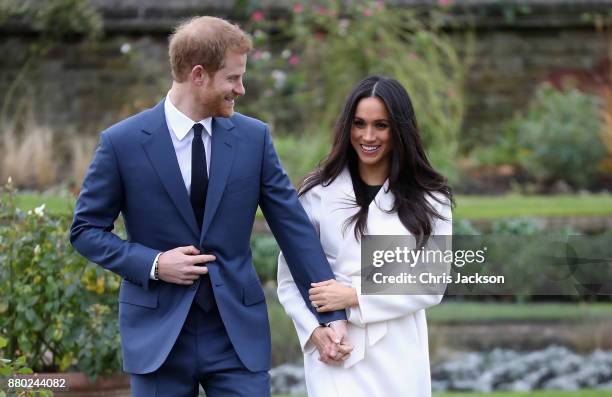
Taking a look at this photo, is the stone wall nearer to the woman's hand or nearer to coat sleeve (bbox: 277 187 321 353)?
coat sleeve (bbox: 277 187 321 353)

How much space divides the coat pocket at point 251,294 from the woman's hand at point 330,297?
184 millimetres

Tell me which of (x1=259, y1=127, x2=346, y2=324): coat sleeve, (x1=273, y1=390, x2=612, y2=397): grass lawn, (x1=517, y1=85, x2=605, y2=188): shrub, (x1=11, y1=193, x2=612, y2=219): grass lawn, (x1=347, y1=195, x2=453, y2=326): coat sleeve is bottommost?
(x1=273, y1=390, x2=612, y2=397): grass lawn

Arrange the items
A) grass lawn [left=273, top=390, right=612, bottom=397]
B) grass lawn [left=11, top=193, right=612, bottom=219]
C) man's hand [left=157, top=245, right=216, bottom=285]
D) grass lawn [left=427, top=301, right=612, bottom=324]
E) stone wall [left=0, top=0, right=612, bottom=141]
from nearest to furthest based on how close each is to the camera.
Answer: man's hand [left=157, top=245, right=216, bottom=285], grass lawn [left=273, top=390, right=612, bottom=397], grass lawn [left=427, top=301, right=612, bottom=324], grass lawn [left=11, top=193, right=612, bottom=219], stone wall [left=0, top=0, right=612, bottom=141]

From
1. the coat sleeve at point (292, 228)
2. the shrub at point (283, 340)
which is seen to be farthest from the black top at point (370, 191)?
the shrub at point (283, 340)

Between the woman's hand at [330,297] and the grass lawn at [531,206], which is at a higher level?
the grass lawn at [531,206]

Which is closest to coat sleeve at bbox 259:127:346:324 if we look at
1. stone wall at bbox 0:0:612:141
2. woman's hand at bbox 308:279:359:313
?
woman's hand at bbox 308:279:359:313

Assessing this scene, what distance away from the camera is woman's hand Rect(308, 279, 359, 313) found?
4.09 metres

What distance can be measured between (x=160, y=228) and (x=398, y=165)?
0.92 metres

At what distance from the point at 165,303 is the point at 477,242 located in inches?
84.6

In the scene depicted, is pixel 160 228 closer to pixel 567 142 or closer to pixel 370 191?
pixel 370 191

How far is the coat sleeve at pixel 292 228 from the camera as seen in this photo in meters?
Result: 4.11

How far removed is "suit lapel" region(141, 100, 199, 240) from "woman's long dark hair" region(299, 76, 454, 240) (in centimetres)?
59

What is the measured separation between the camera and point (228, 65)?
12.8 feet

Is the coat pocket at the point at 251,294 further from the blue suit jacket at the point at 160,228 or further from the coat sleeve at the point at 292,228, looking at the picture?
the coat sleeve at the point at 292,228
